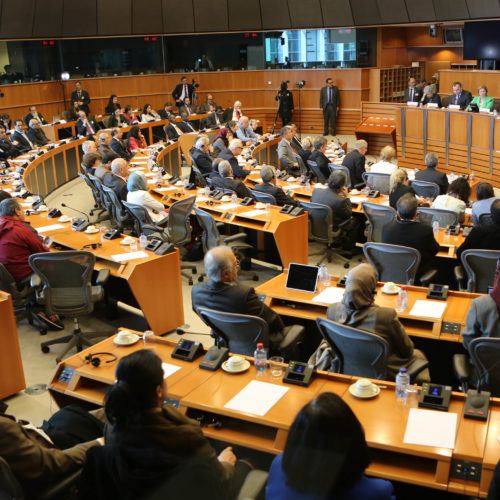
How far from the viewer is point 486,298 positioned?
377 cm

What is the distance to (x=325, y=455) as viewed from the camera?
2.01 meters

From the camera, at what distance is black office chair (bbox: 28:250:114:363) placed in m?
5.18

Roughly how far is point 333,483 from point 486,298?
2.16m

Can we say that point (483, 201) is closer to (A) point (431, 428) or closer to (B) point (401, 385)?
(B) point (401, 385)

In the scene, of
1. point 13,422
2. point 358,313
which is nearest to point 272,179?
point 358,313

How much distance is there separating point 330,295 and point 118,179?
4.49m

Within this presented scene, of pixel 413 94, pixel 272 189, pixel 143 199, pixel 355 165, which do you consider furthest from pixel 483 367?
pixel 413 94

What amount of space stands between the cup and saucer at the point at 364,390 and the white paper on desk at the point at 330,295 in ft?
4.32

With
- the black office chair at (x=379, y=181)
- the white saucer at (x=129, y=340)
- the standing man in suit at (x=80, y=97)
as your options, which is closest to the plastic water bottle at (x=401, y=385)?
the white saucer at (x=129, y=340)

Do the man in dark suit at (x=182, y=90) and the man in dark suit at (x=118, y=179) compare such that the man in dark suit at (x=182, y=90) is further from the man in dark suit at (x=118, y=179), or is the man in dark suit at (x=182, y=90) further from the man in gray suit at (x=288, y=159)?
the man in dark suit at (x=118, y=179)

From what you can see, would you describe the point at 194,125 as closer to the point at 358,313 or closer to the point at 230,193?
the point at 230,193


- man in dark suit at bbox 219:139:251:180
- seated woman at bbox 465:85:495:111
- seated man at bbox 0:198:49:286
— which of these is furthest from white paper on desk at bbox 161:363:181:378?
seated woman at bbox 465:85:495:111

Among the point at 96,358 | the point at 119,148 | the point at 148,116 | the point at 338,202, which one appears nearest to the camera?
the point at 96,358

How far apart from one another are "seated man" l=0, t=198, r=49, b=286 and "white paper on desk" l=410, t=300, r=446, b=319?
11.4ft
